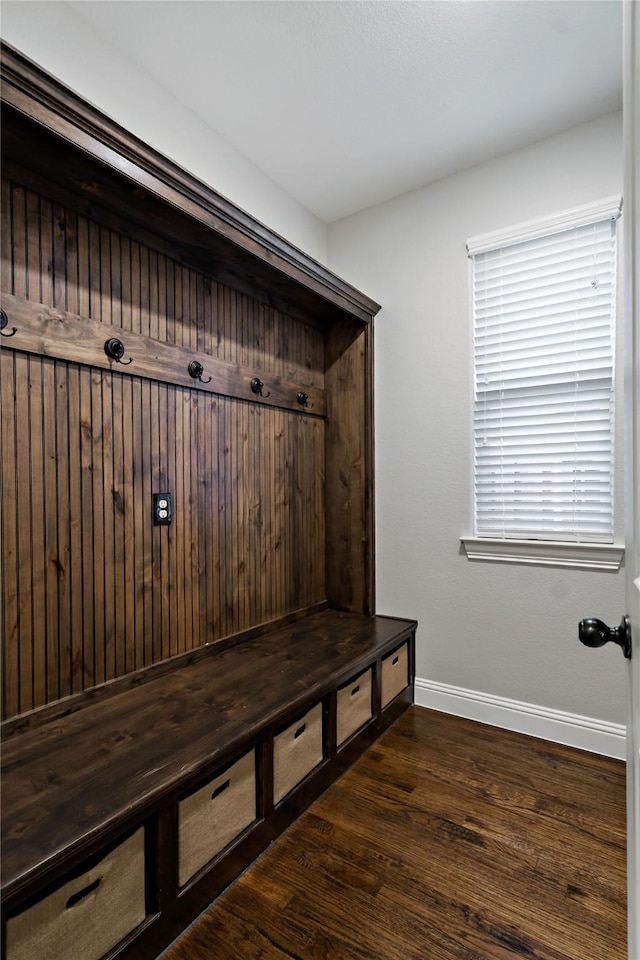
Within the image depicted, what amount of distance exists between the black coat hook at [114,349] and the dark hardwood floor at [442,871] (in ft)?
5.78

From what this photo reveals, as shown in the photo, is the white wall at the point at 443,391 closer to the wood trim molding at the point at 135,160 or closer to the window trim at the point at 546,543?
the window trim at the point at 546,543

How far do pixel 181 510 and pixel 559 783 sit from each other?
189 centimetres

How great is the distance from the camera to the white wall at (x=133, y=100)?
64.7 inches

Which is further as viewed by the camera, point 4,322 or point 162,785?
point 4,322

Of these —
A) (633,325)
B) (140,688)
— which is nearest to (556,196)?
(633,325)

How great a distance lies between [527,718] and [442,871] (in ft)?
3.44

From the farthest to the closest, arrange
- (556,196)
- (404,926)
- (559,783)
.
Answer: (556,196) < (559,783) < (404,926)

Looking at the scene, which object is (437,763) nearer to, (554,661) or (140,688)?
(554,661)

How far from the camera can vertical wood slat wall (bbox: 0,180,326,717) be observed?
159 centimetres

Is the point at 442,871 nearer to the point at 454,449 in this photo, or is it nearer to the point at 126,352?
the point at 454,449

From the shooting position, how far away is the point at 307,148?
246cm

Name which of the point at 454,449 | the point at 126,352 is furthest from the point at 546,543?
the point at 126,352

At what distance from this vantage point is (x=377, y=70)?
6.63ft

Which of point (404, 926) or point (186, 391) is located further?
point (186, 391)
